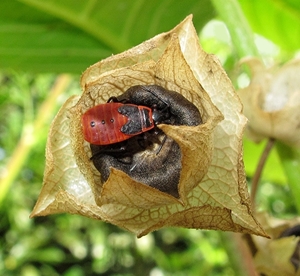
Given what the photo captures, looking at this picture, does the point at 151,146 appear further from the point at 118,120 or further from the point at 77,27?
the point at 77,27

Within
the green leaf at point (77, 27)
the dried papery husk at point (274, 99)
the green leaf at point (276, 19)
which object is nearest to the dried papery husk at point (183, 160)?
the dried papery husk at point (274, 99)

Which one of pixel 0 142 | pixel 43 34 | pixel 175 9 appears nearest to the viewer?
pixel 175 9

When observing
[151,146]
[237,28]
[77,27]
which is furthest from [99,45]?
[151,146]

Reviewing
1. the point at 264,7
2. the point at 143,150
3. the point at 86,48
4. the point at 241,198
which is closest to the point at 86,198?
the point at 143,150

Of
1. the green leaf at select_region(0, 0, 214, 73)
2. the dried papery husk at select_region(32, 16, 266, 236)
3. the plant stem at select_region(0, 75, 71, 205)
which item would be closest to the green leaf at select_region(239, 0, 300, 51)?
the green leaf at select_region(0, 0, 214, 73)

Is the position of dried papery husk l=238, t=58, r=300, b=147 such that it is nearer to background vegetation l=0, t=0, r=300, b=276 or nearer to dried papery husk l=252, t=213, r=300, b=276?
background vegetation l=0, t=0, r=300, b=276

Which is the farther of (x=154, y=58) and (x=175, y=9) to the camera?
(x=175, y=9)

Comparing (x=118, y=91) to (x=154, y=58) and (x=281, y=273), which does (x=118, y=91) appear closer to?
(x=154, y=58)
